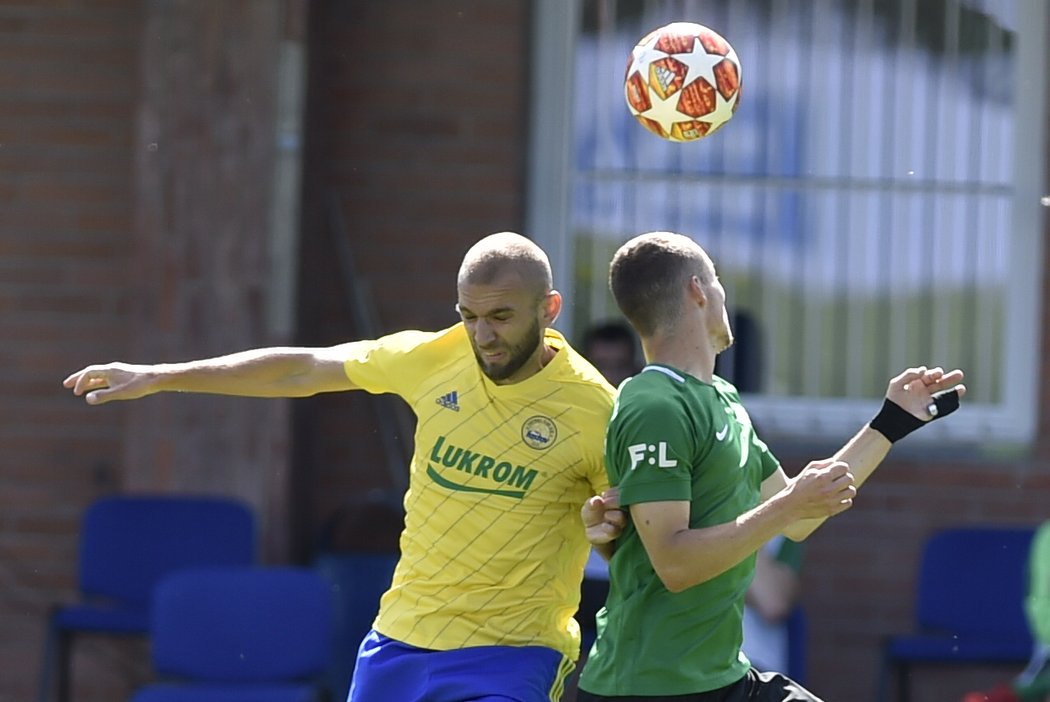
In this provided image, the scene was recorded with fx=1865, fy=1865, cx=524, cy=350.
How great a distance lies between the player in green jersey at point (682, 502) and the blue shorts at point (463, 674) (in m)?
0.26

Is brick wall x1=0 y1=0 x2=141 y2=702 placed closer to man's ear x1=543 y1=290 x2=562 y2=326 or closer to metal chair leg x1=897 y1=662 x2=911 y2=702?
metal chair leg x1=897 y1=662 x2=911 y2=702

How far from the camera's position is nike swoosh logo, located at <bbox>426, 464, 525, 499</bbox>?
181 inches

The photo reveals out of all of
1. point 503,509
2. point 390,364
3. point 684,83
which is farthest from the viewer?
point 684,83

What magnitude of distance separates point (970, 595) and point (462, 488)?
3.64m

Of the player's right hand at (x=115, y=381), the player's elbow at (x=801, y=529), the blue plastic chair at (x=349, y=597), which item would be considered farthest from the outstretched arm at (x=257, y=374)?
the blue plastic chair at (x=349, y=597)

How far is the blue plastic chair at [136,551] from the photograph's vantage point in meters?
7.45

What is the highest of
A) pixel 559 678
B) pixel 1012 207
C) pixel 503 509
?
pixel 1012 207

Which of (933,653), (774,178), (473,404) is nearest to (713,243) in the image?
(774,178)

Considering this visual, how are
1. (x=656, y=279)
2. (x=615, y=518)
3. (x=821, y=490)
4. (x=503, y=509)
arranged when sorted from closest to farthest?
(x=821, y=490)
(x=615, y=518)
(x=656, y=279)
(x=503, y=509)

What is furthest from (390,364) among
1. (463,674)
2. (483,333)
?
(463,674)

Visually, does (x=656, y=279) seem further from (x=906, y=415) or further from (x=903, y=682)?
(x=903, y=682)

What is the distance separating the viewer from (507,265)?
452cm

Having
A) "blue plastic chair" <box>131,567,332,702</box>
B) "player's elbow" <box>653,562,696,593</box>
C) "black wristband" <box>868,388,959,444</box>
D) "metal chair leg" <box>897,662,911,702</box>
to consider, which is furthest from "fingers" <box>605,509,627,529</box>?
"metal chair leg" <box>897,662,911,702</box>

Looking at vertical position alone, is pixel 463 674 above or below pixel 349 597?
above
